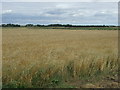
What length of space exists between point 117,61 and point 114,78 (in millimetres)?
2029

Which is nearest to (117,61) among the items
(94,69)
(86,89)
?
(94,69)

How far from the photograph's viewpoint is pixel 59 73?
690cm

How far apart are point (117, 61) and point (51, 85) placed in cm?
390

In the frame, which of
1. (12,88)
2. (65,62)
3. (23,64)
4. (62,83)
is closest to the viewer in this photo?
(12,88)

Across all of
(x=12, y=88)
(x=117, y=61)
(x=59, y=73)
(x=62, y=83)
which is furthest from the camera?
(x=117, y=61)

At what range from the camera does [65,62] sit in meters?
8.19

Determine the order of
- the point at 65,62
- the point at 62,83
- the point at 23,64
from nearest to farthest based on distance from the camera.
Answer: the point at 62,83
the point at 23,64
the point at 65,62

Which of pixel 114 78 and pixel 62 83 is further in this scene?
pixel 114 78

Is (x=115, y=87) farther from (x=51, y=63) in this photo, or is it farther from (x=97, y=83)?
(x=51, y=63)

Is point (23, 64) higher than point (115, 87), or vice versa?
point (23, 64)

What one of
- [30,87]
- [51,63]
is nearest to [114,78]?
[51,63]

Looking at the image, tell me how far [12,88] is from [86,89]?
194 centimetres

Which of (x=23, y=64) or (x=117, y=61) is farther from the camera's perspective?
(x=117, y=61)

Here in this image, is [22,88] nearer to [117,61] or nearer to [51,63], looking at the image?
[51,63]
